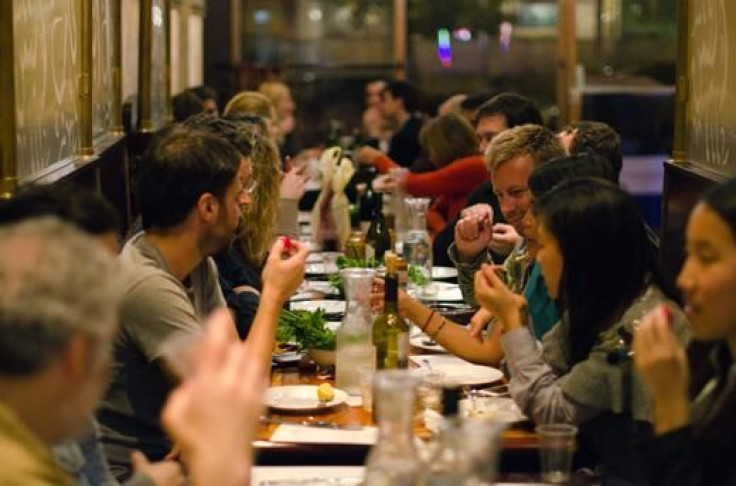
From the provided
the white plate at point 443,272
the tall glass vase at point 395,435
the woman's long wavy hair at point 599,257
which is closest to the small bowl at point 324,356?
the woman's long wavy hair at point 599,257

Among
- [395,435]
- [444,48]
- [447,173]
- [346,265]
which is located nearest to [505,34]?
[444,48]

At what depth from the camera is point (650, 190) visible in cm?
1100

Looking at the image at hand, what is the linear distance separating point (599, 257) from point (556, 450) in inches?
26.0

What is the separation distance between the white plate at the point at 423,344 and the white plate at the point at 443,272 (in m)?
1.59

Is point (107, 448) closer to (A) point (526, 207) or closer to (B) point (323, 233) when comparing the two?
(A) point (526, 207)

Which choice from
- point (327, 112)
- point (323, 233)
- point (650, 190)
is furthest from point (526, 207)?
point (327, 112)

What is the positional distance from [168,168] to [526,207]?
1.52m

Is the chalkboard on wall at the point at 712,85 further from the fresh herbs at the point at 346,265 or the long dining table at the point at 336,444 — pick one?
the long dining table at the point at 336,444

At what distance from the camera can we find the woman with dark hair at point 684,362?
7.91 feet

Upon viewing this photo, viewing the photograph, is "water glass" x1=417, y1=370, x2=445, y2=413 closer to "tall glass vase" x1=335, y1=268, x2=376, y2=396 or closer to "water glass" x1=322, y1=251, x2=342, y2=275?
"tall glass vase" x1=335, y1=268, x2=376, y2=396

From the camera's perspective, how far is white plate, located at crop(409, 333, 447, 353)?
4203 millimetres

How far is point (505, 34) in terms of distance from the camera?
45.2 ft

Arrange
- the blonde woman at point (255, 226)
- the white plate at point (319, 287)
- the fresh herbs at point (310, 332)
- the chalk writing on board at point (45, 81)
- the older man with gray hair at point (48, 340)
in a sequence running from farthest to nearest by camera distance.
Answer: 1. the white plate at point (319, 287)
2. the blonde woman at point (255, 226)
3. the chalk writing on board at point (45, 81)
4. the fresh herbs at point (310, 332)
5. the older man with gray hair at point (48, 340)

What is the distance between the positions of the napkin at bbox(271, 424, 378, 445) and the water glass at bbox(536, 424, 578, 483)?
1.65ft
